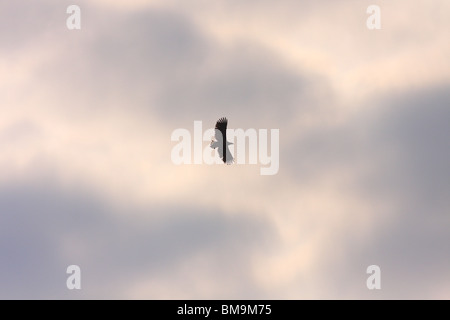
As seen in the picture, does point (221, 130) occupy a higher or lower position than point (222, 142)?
higher

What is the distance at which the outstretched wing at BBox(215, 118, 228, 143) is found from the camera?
122750 millimetres

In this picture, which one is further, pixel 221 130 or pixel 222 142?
pixel 221 130

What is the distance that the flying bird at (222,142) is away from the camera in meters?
120

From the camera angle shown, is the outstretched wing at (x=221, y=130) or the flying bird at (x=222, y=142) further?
the outstretched wing at (x=221, y=130)

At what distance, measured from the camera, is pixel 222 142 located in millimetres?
121812

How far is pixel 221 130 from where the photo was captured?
12388cm

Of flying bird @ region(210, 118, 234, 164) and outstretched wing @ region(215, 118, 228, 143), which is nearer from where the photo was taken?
flying bird @ region(210, 118, 234, 164)

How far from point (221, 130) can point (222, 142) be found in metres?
2.79
